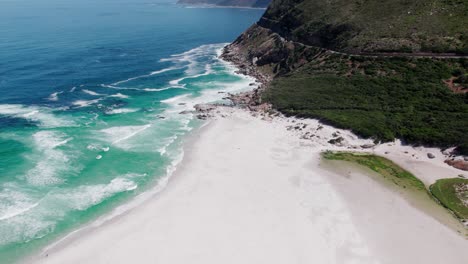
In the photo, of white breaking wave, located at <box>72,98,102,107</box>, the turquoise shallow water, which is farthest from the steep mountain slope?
white breaking wave, located at <box>72,98,102,107</box>

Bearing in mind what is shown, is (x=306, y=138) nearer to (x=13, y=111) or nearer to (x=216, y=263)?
(x=216, y=263)

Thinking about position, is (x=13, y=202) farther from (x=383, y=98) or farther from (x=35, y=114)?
(x=383, y=98)

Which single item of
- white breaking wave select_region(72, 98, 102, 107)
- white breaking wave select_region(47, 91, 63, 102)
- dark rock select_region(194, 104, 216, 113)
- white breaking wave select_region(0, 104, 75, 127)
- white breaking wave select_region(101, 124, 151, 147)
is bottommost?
white breaking wave select_region(101, 124, 151, 147)

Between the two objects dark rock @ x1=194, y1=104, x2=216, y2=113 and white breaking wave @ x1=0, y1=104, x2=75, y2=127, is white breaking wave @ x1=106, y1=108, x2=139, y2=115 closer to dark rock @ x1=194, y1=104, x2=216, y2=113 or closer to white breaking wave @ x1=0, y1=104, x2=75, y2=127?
white breaking wave @ x1=0, y1=104, x2=75, y2=127

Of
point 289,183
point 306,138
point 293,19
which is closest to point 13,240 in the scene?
point 289,183

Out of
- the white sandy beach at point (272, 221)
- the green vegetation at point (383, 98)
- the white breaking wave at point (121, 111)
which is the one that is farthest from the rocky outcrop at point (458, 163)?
the white breaking wave at point (121, 111)
